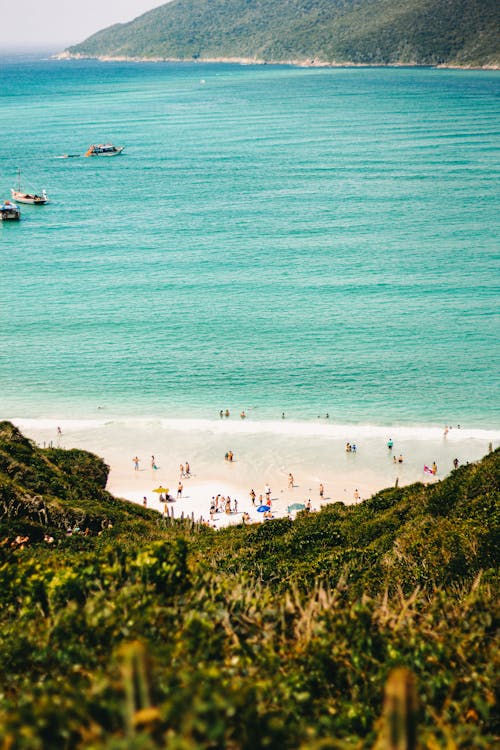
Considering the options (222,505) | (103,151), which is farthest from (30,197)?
(222,505)

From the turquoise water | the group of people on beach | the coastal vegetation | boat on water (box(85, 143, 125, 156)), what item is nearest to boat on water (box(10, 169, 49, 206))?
the turquoise water

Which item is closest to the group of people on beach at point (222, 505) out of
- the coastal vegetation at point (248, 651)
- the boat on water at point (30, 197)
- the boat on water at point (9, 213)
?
the coastal vegetation at point (248, 651)

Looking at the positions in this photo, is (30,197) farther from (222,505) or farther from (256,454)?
(222,505)

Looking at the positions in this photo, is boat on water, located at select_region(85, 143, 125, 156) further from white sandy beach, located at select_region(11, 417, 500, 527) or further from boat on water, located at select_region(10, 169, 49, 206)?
white sandy beach, located at select_region(11, 417, 500, 527)

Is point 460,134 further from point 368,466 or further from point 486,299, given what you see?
point 368,466

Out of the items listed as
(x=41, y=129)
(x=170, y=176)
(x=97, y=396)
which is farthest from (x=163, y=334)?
(x=41, y=129)

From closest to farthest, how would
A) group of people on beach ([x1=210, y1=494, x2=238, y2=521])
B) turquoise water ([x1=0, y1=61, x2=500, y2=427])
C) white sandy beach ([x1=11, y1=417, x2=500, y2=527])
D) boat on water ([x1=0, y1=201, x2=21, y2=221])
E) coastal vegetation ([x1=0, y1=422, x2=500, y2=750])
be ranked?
coastal vegetation ([x1=0, y1=422, x2=500, y2=750]), group of people on beach ([x1=210, y1=494, x2=238, y2=521]), white sandy beach ([x1=11, y1=417, x2=500, y2=527]), turquoise water ([x1=0, y1=61, x2=500, y2=427]), boat on water ([x1=0, y1=201, x2=21, y2=221])
